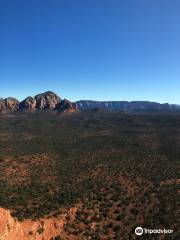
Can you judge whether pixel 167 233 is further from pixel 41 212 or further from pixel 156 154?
pixel 156 154

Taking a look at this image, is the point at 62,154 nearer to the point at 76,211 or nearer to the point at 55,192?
Result: the point at 55,192

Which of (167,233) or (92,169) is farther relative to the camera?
(92,169)

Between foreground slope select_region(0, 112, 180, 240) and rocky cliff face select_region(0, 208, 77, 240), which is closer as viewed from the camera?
rocky cliff face select_region(0, 208, 77, 240)

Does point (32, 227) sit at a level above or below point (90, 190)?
below

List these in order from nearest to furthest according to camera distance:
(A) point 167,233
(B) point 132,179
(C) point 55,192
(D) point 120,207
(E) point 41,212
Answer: (A) point 167,233 < (E) point 41,212 < (D) point 120,207 < (C) point 55,192 < (B) point 132,179

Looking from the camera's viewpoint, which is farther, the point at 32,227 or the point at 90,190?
the point at 90,190

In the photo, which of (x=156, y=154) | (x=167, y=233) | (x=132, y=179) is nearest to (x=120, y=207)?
(x=167, y=233)

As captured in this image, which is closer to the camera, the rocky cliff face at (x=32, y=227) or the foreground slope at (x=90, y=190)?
the rocky cliff face at (x=32, y=227)

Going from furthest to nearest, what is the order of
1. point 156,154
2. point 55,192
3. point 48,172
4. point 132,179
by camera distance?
point 156,154 → point 48,172 → point 132,179 → point 55,192

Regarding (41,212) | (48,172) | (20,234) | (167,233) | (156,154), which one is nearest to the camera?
(20,234)

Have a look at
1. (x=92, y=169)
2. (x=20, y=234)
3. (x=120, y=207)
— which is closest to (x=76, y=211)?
(x=120, y=207)
